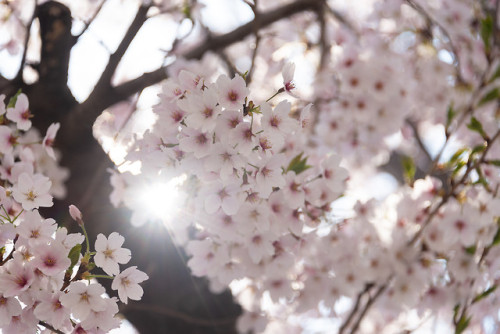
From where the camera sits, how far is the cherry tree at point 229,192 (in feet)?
3.66

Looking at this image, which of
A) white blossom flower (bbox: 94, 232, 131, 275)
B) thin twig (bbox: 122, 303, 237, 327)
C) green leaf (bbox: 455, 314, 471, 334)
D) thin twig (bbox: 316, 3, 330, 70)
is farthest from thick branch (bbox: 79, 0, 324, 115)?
green leaf (bbox: 455, 314, 471, 334)

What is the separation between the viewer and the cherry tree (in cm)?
112

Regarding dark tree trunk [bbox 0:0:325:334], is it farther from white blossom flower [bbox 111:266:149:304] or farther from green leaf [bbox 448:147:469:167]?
green leaf [bbox 448:147:469:167]

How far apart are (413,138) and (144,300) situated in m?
2.97

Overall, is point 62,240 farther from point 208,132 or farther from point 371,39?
point 371,39

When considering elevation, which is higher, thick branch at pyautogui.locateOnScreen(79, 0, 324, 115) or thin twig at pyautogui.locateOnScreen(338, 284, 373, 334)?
thick branch at pyautogui.locateOnScreen(79, 0, 324, 115)

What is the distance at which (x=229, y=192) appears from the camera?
1313 millimetres

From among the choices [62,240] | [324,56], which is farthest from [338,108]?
[62,240]

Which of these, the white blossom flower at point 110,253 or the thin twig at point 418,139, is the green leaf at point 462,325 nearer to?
the white blossom flower at point 110,253

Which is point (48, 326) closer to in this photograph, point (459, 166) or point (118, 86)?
point (118, 86)

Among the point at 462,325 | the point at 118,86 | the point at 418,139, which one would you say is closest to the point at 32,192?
the point at 118,86

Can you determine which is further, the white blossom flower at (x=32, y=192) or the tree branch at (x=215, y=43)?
the tree branch at (x=215, y=43)

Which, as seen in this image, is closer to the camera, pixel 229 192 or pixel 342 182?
pixel 229 192

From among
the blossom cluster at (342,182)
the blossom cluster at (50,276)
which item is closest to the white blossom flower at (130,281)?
the blossom cluster at (50,276)
